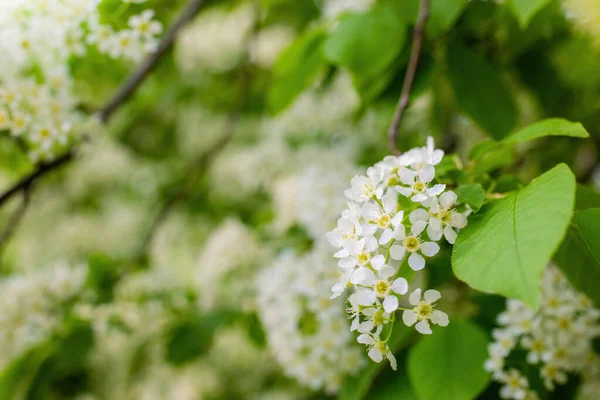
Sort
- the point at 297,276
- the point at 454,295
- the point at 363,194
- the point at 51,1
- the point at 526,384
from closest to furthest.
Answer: the point at 363,194 → the point at 526,384 → the point at 51,1 → the point at 297,276 → the point at 454,295

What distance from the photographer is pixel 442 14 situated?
1.24 m

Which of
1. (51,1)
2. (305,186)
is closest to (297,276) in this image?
(305,186)

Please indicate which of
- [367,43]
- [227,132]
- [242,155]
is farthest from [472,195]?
[242,155]

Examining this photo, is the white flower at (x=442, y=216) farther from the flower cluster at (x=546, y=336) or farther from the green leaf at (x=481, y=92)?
the green leaf at (x=481, y=92)

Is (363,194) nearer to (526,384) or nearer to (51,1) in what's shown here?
(526,384)

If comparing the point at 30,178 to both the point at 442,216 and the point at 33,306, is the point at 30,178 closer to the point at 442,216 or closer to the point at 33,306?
the point at 33,306

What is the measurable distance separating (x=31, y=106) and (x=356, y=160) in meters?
1.11

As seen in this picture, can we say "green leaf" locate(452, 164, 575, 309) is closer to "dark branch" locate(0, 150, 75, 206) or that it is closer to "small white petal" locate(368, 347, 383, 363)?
"small white petal" locate(368, 347, 383, 363)

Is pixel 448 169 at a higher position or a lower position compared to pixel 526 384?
higher

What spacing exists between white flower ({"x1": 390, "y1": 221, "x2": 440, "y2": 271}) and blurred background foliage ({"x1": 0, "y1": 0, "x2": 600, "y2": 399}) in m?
0.22

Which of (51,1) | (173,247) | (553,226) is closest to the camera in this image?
(553,226)

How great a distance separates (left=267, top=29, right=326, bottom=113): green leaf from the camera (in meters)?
1.50

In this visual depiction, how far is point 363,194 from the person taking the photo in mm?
829

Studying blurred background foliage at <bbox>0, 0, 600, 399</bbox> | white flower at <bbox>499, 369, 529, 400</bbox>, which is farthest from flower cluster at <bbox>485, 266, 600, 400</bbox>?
blurred background foliage at <bbox>0, 0, 600, 399</bbox>
